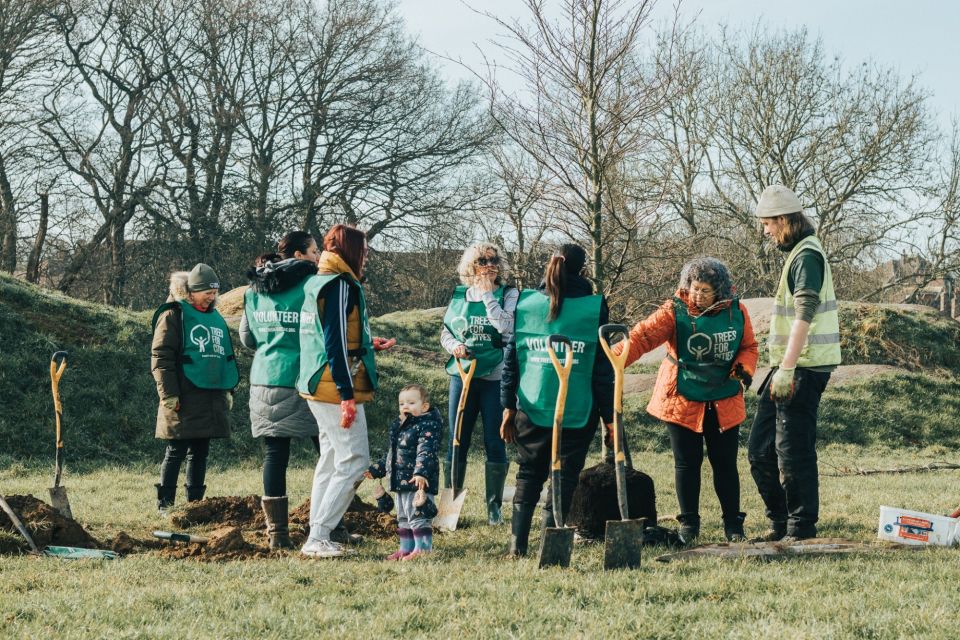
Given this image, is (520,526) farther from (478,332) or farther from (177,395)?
(177,395)

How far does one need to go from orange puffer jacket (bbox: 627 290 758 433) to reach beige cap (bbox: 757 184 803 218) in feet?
2.05

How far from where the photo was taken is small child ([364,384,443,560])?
5262 mm

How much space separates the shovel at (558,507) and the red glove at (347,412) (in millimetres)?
1152

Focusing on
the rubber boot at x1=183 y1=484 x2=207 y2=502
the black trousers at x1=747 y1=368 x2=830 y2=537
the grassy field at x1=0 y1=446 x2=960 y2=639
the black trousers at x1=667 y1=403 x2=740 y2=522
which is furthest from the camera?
the rubber boot at x1=183 y1=484 x2=207 y2=502

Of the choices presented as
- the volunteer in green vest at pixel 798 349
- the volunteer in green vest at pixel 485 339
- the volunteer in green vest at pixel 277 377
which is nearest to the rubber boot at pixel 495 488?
the volunteer in green vest at pixel 485 339

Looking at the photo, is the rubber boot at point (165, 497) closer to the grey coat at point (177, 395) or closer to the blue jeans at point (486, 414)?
the grey coat at point (177, 395)

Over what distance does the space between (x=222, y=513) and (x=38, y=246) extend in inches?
684

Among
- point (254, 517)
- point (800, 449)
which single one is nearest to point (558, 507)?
point (800, 449)

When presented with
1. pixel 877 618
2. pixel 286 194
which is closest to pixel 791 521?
pixel 877 618

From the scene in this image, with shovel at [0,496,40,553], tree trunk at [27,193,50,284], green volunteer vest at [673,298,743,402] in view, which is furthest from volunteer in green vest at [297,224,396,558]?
tree trunk at [27,193,50,284]

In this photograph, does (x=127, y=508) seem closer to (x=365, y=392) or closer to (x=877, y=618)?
(x=365, y=392)

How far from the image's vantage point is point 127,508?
7262 mm

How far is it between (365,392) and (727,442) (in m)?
2.29

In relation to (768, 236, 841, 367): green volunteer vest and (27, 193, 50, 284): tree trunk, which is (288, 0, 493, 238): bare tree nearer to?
(27, 193, 50, 284): tree trunk
